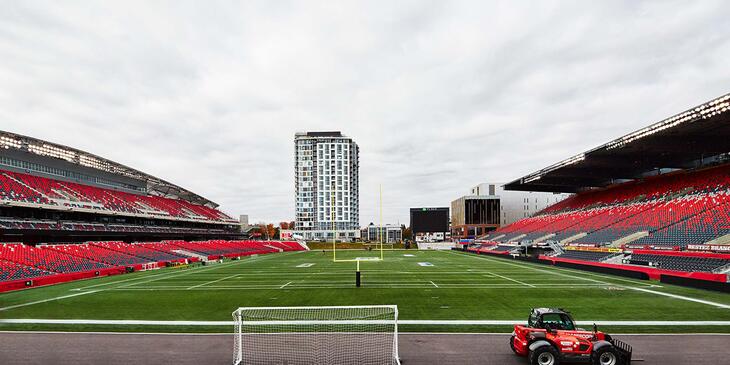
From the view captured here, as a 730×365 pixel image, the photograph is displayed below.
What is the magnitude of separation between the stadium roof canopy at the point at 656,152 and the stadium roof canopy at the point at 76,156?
63602 millimetres

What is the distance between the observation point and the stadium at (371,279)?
40.5 feet

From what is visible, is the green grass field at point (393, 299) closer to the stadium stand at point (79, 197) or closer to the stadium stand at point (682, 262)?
the stadium stand at point (682, 262)

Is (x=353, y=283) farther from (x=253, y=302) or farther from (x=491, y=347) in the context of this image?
(x=491, y=347)

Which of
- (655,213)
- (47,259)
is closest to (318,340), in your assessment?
(47,259)

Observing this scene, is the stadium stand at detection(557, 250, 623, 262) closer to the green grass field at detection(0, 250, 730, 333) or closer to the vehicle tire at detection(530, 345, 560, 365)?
the green grass field at detection(0, 250, 730, 333)

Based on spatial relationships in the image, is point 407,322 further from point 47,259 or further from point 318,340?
point 47,259

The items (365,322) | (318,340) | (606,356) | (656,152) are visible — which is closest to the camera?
(606,356)

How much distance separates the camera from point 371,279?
29.0 metres

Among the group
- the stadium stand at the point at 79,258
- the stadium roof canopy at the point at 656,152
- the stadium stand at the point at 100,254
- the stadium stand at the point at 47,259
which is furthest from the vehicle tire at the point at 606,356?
the stadium stand at the point at 100,254

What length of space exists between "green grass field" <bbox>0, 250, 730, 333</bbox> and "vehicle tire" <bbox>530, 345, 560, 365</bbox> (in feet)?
12.2

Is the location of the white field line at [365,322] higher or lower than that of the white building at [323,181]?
lower

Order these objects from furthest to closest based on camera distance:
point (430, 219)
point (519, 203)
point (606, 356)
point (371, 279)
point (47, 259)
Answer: point (519, 203) < point (430, 219) < point (47, 259) < point (371, 279) < point (606, 356)

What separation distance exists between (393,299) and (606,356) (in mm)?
11341

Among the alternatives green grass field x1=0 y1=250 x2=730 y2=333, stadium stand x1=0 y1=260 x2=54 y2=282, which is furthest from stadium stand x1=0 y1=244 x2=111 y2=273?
green grass field x1=0 y1=250 x2=730 y2=333
